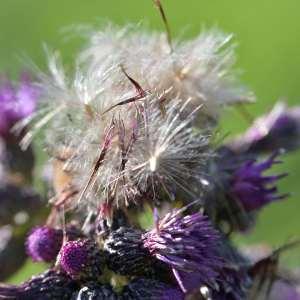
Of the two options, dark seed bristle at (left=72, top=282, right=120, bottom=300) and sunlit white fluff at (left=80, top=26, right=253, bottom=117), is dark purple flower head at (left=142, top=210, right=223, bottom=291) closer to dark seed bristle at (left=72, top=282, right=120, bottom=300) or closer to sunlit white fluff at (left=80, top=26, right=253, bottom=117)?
dark seed bristle at (left=72, top=282, right=120, bottom=300)

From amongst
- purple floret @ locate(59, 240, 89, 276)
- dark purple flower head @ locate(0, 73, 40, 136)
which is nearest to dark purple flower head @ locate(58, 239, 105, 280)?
purple floret @ locate(59, 240, 89, 276)

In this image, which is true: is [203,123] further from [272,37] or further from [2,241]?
[272,37]

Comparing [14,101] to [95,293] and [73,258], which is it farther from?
[95,293]

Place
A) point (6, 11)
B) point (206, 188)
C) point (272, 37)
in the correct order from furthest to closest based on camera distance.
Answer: point (6, 11), point (272, 37), point (206, 188)

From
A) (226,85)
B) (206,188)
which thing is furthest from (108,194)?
(226,85)

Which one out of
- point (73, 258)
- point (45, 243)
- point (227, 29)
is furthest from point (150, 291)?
point (227, 29)
